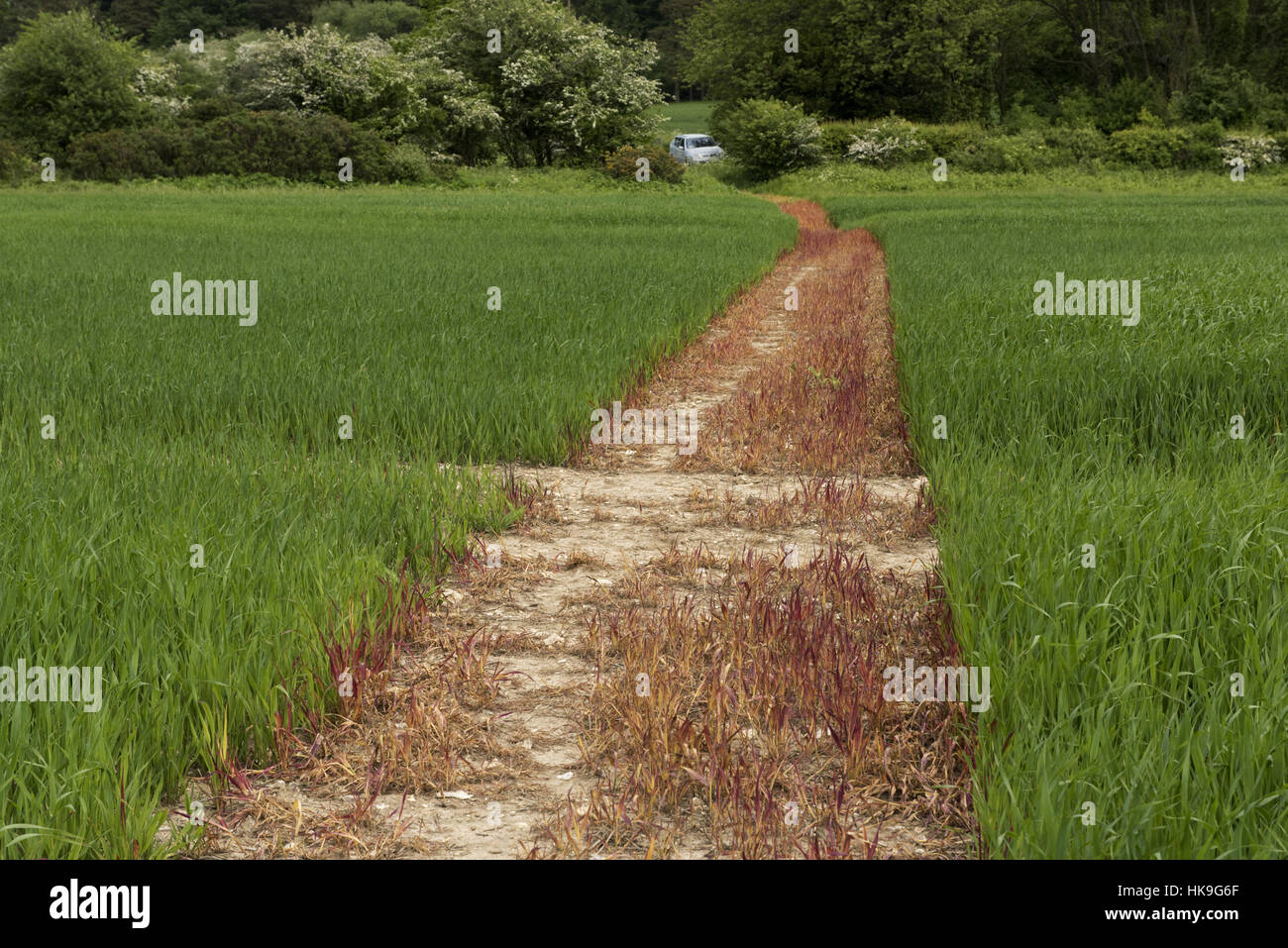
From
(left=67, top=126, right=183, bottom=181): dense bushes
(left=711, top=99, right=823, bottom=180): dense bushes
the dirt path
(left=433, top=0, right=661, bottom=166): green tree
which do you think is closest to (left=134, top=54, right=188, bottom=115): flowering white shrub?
(left=67, top=126, right=183, bottom=181): dense bushes

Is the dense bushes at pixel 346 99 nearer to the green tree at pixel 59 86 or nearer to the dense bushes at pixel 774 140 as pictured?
the green tree at pixel 59 86

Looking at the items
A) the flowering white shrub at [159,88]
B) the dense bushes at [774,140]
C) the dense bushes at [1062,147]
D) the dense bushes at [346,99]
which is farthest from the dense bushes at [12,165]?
the dense bushes at [1062,147]

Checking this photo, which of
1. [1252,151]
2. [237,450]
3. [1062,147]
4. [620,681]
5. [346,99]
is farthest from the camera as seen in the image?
[1062,147]

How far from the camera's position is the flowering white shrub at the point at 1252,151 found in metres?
38.7

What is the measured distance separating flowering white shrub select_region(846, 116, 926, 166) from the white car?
279 inches

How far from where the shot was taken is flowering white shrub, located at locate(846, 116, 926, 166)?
40938 mm

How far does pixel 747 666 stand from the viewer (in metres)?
3.31

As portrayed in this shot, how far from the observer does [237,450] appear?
521cm

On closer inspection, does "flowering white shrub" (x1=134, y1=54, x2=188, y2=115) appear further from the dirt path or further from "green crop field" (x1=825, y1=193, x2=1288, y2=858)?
the dirt path

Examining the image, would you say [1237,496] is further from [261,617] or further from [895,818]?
[261,617]

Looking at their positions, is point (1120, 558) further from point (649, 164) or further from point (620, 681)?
A: point (649, 164)

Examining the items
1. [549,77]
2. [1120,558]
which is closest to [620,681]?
[1120,558]

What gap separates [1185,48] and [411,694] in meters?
52.1

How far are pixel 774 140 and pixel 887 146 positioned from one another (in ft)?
14.1
